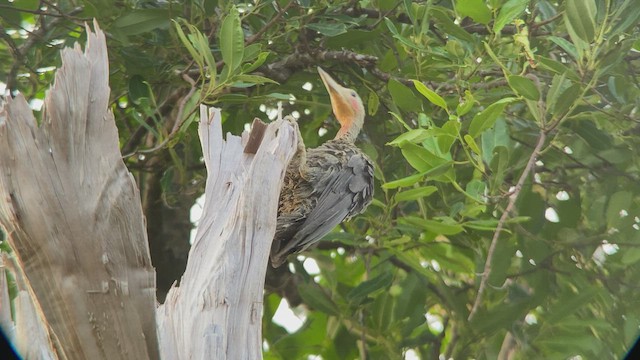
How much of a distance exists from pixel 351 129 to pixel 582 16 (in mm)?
1311

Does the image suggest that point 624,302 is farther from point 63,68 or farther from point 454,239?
point 63,68

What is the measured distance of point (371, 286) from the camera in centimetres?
355

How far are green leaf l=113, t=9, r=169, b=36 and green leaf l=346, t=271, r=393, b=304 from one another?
1.22 m

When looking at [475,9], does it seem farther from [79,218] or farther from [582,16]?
[79,218]

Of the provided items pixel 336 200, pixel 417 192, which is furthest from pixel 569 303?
pixel 336 200

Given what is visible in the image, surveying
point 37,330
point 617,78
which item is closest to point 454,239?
point 617,78

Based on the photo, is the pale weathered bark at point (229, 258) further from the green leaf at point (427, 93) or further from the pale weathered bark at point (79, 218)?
the green leaf at point (427, 93)

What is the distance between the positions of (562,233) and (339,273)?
1.08 metres

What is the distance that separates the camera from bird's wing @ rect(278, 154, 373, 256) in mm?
3084

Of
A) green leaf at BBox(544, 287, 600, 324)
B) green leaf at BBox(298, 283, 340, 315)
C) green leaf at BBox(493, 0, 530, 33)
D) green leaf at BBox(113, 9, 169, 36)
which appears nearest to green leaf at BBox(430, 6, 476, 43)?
green leaf at BBox(493, 0, 530, 33)

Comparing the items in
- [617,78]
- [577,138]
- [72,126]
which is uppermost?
[72,126]

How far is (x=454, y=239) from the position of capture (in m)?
3.70

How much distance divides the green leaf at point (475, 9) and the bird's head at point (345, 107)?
0.77 metres

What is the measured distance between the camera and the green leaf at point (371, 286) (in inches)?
140
